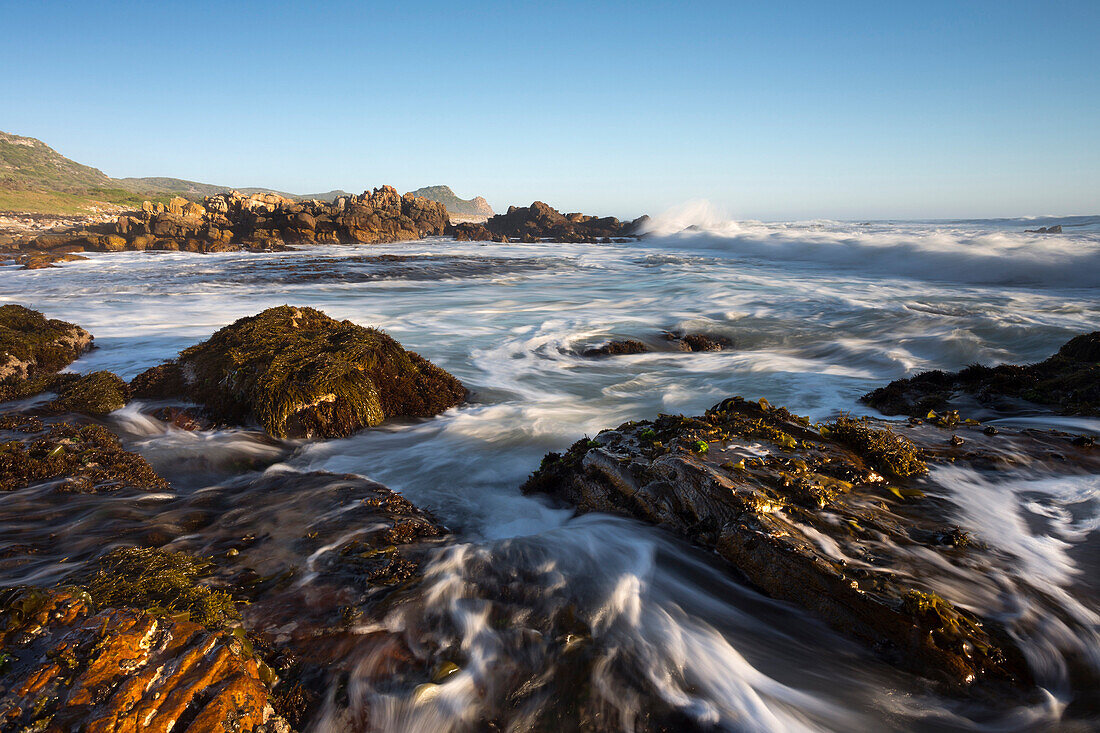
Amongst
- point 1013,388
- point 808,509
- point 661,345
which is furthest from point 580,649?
point 661,345

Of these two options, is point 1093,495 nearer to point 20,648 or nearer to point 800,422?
point 800,422

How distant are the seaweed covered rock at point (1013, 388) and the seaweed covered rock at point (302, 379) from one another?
18.0 ft

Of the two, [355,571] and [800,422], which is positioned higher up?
[800,422]

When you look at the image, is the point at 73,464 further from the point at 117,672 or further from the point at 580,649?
the point at 580,649

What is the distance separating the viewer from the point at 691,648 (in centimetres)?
254

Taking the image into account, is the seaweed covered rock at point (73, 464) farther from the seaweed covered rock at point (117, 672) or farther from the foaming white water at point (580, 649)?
the foaming white water at point (580, 649)

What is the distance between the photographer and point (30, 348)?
22.7 ft

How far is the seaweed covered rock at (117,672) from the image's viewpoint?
156cm

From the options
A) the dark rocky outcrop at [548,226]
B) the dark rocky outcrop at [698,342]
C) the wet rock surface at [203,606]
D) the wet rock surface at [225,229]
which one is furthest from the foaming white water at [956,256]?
the wet rock surface at [225,229]

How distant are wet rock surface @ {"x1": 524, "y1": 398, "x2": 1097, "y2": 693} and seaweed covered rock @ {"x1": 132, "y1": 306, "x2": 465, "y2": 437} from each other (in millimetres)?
2517

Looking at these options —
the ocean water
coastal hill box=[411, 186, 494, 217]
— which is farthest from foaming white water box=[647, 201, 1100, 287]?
coastal hill box=[411, 186, 494, 217]

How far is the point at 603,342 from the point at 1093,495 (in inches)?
292

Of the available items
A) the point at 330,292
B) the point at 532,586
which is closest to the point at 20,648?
the point at 532,586

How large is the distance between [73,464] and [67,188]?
355 feet
